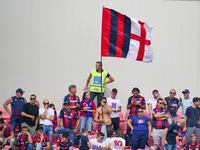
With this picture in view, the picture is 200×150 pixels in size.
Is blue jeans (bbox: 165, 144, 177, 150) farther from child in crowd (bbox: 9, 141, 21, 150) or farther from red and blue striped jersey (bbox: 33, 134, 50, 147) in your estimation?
child in crowd (bbox: 9, 141, 21, 150)

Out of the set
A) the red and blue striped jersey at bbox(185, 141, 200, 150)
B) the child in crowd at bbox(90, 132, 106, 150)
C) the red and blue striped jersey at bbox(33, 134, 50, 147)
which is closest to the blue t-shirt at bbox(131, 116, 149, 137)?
the child in crowd at bbox(90, 132, 106, 150)

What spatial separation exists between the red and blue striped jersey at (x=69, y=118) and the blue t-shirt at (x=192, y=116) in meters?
3.29


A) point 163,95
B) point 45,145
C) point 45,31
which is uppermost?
point 45,31

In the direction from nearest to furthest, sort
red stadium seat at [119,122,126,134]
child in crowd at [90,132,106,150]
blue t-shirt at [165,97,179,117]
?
child in crowd at [90,132,106,150]
blue t-shirt at [165,97,179,117]
red stadium seat at [119,122,126,134]

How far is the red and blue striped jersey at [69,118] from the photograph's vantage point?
14.1 m

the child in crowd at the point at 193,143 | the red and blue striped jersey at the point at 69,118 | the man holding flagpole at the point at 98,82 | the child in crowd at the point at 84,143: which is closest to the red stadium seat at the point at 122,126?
the man holding flagpole at the point at 98,82

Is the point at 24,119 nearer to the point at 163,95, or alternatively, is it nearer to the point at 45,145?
the point at 45,145

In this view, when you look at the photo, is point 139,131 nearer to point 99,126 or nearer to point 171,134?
point 171,134

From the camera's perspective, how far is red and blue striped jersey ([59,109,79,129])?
14.1m

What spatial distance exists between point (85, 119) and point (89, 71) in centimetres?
265

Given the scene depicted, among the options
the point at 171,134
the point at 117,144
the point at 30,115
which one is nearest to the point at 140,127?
the point at 171,134

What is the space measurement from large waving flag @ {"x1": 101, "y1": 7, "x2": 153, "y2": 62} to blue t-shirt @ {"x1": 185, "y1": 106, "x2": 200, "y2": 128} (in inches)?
75.9

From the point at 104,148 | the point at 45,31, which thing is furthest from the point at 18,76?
the point at 104,148

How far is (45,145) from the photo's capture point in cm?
1364
